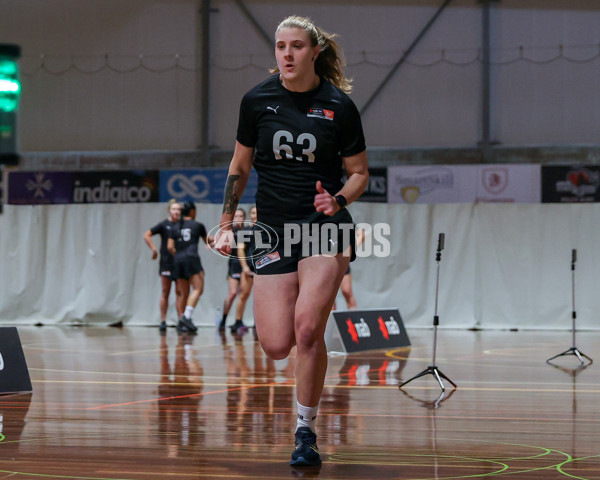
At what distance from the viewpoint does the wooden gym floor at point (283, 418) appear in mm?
4047

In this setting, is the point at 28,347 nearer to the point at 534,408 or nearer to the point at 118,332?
the point at 118,332

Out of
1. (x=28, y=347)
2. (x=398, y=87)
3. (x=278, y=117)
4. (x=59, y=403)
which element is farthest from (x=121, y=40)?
(x=278, y=117)

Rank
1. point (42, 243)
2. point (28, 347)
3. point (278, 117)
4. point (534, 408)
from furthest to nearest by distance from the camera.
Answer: point (42, 243) → point (28, 347) → point (534, 408) → point (278, 117)

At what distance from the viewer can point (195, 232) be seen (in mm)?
14727

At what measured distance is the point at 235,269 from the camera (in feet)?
50.1

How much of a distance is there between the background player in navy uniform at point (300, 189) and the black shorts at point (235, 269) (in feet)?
35.6

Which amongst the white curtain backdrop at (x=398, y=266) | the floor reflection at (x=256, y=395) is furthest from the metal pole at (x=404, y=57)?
the floor reflection at (x=256, y=395)

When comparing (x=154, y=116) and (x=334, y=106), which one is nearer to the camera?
(x=334, y=106)

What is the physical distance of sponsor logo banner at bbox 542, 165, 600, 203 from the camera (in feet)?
61.5

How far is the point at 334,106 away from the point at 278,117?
261mm

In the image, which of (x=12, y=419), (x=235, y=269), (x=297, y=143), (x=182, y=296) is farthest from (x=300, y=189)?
(x=235, y=269)

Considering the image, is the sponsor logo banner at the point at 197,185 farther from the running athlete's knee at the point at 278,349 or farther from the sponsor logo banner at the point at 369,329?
the running athlete's knee at the point at 278,349

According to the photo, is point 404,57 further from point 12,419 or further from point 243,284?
point 12,419

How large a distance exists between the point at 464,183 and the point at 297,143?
15.4 m
